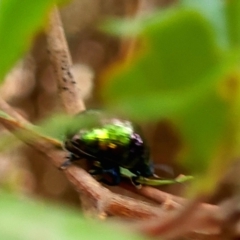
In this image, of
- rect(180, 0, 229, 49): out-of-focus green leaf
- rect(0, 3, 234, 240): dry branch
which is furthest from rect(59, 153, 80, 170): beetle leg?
rect(180, 0, 229, 49): out-of-focus green leaf

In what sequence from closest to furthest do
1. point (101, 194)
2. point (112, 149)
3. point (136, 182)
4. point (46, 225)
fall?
point (46, 225), point (101, 194), point (136, 182), point (112, 149)

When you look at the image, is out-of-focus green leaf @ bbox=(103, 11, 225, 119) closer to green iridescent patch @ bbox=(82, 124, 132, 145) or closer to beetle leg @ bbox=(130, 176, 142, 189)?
beetle leg @ bbox=(130, 176, 142, 189)

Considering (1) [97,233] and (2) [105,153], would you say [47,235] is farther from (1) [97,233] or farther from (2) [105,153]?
(2) [105,153]

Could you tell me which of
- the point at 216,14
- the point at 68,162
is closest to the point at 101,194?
the point at 68,162

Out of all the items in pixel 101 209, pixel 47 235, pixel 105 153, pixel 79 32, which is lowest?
pixel 47 235

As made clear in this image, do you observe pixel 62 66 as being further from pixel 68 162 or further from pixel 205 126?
pixel 205 126

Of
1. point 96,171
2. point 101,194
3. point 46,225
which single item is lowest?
point 46,225

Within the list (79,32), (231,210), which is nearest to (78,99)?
(231,210)
